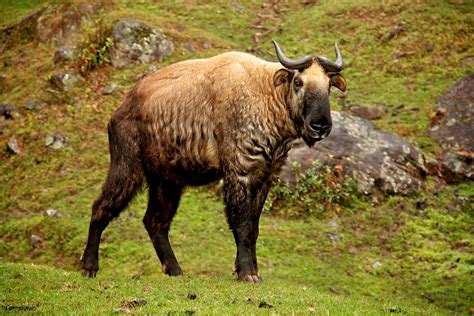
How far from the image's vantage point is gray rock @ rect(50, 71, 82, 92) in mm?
20375

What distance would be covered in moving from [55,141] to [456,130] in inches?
460

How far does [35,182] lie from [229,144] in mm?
9467

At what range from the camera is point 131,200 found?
1016cm

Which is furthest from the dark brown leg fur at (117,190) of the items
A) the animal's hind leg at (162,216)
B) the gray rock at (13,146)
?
the gray rock at (13,146)

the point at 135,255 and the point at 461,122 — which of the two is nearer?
the point at 135,255

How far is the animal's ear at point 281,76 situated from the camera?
9219 mm

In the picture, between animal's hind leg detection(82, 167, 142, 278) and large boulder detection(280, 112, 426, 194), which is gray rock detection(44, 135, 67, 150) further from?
animal's hind leg detection(82, 167, 142, 278)

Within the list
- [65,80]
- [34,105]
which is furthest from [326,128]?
[65,80]

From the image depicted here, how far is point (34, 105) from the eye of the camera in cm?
1972

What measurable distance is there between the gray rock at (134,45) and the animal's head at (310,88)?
42.1 ft

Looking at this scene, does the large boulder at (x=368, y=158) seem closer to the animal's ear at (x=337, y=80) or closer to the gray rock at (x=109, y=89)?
the animal's ear at (x=337, y=80)

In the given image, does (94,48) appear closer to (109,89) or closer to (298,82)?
(109,89)

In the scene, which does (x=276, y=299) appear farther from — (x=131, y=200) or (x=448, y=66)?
(x=448, y=66)

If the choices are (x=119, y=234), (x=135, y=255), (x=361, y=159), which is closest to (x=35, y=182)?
(x=119, y=234)
